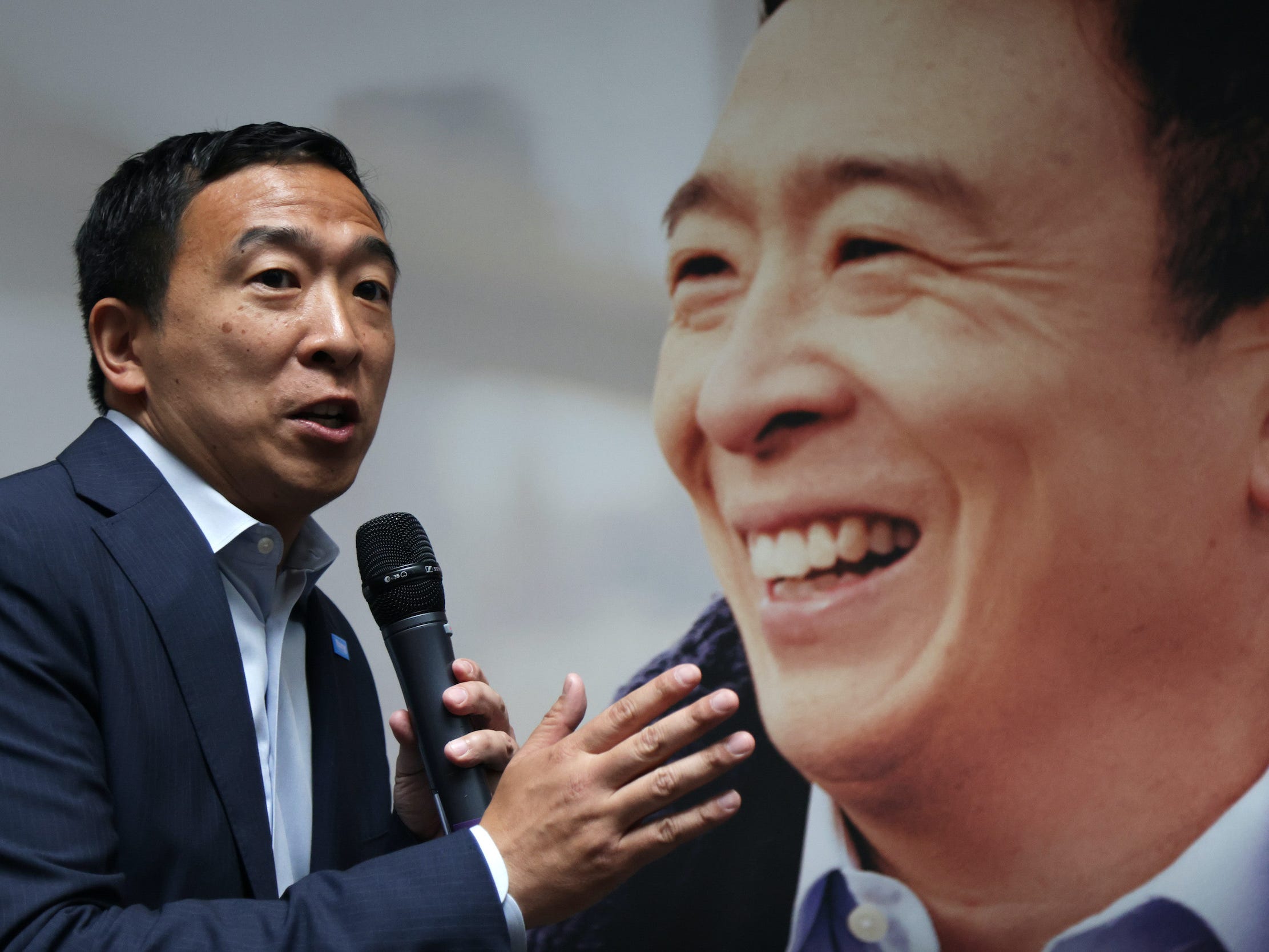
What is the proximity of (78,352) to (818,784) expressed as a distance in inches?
65.9

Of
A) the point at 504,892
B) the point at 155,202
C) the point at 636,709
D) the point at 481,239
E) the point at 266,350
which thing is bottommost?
the point at 504,892

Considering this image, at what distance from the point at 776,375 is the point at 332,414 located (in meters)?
0.68

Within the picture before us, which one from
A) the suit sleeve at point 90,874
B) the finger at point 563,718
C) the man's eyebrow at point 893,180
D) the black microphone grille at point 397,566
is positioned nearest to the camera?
the suit sleeve at point 90,874

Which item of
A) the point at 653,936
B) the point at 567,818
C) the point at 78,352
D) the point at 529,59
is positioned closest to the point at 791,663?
the point at 653,936

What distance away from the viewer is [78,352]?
2.11 metres

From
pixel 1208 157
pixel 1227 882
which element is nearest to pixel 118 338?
pixel 1208 157

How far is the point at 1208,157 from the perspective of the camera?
140 cm

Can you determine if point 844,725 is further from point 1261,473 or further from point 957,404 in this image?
point 1261,473

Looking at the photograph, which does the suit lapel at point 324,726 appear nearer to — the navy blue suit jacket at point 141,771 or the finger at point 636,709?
the navy blue suit jacket at point 141,771

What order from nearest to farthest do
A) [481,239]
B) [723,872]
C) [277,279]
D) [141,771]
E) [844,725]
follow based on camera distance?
[141,771]
[277,279]
[844,725]
[723,872]
[481,239]

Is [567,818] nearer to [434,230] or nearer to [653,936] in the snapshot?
[653,936]

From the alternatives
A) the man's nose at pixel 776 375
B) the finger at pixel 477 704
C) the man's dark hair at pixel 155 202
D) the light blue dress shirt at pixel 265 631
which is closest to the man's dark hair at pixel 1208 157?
the man's nose at pixel 776 375

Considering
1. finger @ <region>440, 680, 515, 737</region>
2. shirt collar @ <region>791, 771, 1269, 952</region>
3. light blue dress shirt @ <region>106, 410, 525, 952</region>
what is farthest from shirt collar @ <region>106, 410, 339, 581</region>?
shirt collar @ <region>791, 771, 1269, 952</region>

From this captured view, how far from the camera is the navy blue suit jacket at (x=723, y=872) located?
1660 millimetres
